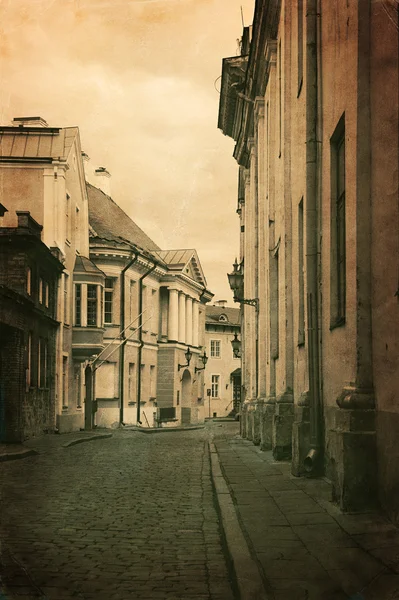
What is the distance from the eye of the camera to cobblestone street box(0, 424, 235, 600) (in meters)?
5.61

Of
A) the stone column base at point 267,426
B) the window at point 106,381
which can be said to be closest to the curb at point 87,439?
the stone column base at point 267,426

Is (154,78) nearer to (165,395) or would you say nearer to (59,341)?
(59,341)

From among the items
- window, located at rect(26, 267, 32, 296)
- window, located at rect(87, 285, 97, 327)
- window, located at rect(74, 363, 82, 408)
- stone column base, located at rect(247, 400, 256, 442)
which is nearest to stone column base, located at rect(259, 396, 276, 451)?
stone column base, located at rect(247, 400, 256, 442)

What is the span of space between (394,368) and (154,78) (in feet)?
12.5

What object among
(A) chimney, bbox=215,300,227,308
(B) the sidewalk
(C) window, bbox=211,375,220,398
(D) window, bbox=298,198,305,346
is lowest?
(B) the sidewalk

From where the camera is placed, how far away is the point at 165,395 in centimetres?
4194

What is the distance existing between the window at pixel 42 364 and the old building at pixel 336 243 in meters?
8.17

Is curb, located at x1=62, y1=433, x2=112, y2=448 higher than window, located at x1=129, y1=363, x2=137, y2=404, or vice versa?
window, located at x1=129, y1=363, x2=137, y2=404

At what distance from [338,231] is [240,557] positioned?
4871 mm

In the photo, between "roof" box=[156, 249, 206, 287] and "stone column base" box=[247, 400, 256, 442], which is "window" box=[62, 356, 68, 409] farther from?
"stone column base" box=[247, 400, 256, 442]

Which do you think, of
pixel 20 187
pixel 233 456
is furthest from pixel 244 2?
pixel 20 187

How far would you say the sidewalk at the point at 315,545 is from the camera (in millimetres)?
4773

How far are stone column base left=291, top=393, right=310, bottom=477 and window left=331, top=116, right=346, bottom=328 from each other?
174 centimetres

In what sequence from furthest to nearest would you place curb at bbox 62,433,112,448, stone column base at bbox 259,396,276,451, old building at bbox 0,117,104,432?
curb at bbox 62,433,112,448, old building at bbox 0,117,104,432, stone column base at bbox 259,396,276,451
